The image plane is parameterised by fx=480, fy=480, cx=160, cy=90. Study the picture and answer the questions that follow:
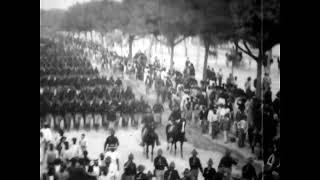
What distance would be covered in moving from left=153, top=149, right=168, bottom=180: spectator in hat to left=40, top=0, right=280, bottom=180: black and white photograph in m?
0.02

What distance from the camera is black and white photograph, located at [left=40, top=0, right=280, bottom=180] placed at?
797cm

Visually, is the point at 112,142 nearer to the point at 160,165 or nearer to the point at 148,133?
the point at 148,133

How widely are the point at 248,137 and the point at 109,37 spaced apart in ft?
10.3

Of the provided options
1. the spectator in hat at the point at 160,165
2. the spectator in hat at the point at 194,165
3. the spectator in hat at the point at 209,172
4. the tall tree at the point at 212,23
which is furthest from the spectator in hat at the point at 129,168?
the tall tree at the point at 212,23

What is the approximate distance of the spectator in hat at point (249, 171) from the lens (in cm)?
874

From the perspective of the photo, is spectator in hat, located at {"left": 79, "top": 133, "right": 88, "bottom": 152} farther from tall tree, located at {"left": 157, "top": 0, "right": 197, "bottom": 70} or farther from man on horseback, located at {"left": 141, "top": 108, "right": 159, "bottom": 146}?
tall tree, located at {"left": 157, "top": 0, "right": 197, "bottom": 70}

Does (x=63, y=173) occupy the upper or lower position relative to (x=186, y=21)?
lower

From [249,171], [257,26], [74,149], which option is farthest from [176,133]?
[257,26]

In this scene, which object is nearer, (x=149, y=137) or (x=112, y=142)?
(x=112, y=142)

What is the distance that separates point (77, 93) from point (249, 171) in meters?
3.41

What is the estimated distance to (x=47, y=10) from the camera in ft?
25.6

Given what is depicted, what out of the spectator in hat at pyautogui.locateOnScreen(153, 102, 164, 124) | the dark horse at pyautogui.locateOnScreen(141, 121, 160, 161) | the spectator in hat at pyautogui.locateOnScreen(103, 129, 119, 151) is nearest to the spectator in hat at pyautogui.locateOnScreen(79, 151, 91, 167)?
the spectator in hat at pyautogui.locateOnScreen(103, 129, 119, 151)

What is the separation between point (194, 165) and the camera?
846cm

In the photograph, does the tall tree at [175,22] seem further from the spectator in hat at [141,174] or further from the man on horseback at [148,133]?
the spectator in hat at [141,174]
